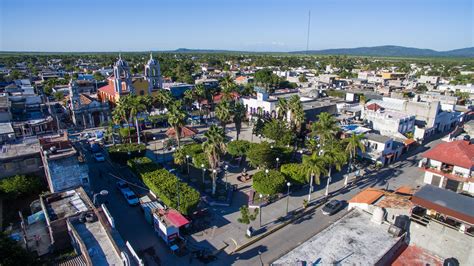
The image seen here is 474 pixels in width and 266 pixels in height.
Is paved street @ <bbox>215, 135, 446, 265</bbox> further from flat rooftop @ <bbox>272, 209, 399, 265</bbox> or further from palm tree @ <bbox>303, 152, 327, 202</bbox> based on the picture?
palm tree @ <bbox>303, 152, 327, 202</bbox>

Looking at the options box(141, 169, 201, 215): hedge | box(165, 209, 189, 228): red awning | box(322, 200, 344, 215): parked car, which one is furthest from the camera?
box(322, 200, 344, 215): parked car

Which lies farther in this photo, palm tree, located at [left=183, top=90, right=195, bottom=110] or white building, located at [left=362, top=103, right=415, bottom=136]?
palm tree, located at [left=183, top=90, right=195, bottom=110]

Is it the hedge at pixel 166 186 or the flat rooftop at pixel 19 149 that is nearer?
the hedge at pixel 166 186

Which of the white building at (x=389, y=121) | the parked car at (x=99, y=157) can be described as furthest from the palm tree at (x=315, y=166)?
the parked car at (x=99, y=157)

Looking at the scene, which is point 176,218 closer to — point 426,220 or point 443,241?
point 426,220

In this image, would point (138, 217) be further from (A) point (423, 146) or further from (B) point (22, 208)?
(A) point (423, 146)

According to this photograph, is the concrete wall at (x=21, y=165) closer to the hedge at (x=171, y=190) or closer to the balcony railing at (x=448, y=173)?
the hedge at (x=171, y=190)

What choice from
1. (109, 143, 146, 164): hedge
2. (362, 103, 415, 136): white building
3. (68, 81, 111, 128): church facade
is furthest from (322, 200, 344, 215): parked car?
(68, 81, 111, 128): church facade
